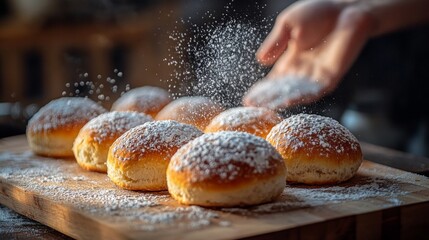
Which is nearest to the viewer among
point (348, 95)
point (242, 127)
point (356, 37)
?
point (242, 127)

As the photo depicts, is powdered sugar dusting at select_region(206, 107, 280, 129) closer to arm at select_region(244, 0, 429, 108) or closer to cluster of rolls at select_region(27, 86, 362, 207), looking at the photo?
cluster of rolls at select_region(27, 86, 362, 207)

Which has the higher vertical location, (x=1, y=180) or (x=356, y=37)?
(x=356, y=37)

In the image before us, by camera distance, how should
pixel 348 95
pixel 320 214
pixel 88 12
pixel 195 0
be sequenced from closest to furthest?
pixel 320 214, pixel 348 95, pixel 195 0, pixel 88 12

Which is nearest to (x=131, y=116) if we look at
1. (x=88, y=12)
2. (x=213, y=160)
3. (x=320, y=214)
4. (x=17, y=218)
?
(x=17, y=218)

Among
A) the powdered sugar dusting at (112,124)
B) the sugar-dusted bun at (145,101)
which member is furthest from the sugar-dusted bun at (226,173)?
the sugar-dusted bun at (145,101)

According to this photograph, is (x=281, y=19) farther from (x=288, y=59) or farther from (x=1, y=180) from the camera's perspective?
(x=1, y=180)

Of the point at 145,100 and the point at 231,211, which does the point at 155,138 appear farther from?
the point at 145,100

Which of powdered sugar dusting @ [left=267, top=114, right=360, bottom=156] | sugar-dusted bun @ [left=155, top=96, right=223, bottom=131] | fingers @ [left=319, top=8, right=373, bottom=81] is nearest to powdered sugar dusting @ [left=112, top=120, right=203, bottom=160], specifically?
powdered sugar dusting @ [left=267, top=114, right=360, bottom=156]
